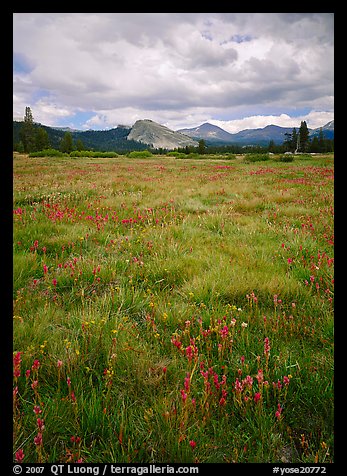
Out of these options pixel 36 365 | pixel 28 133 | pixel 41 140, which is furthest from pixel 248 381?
pixel 28 133

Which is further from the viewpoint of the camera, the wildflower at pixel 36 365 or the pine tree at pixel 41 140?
the pine tree at pixel 41 140

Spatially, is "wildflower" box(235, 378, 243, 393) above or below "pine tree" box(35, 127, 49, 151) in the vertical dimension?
below

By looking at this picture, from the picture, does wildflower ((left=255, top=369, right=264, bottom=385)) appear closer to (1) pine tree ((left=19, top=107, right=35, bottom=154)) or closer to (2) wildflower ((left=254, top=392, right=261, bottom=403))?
(2) wildflower ((left=254, top=392, right=261, bottom=403))

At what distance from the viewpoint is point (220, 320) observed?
297cm

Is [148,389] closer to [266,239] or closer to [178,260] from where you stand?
[178,260]

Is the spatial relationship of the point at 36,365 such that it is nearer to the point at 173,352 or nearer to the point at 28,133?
the point at 173,352

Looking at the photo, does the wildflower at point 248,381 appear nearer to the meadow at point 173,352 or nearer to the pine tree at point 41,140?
the meadow at point 173,352

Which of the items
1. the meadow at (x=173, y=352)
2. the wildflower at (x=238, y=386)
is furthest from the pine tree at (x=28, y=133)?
the wildflower at (x=238, y=386)

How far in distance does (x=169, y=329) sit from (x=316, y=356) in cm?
150

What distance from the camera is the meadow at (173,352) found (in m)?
1.87

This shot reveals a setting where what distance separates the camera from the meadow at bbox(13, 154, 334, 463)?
1872mm

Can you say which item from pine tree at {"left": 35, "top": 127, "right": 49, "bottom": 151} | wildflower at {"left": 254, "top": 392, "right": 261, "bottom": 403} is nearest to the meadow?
wildflower at {"left": 254, "top": 392, "right": 261, "bottom": 403}
